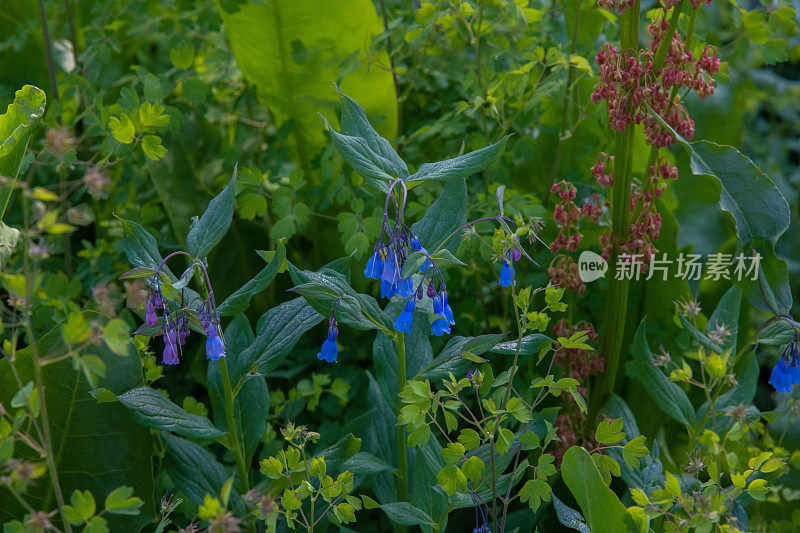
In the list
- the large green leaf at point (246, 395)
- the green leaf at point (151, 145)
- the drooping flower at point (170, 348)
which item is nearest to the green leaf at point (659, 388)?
the large green leaf at point (246, 395)

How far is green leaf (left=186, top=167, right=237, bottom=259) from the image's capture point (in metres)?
0.86

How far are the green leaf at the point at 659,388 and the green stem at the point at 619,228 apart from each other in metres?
0.09

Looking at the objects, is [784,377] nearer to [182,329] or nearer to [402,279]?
[402,279]

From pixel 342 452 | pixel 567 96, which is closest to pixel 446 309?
pixel 342 452

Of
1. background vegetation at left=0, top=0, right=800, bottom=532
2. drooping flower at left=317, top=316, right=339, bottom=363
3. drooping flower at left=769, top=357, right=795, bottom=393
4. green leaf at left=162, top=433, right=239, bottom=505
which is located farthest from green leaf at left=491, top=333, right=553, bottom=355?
green leaf at left=162, top=433, right=239, bottom=505

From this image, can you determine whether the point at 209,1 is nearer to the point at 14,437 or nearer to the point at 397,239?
the point at 397,239

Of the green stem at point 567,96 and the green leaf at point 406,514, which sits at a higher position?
the green stem at point 567,96

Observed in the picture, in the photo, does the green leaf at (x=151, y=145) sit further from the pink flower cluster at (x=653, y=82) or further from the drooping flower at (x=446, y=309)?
the pink flower cluster at (x=653, y=82)

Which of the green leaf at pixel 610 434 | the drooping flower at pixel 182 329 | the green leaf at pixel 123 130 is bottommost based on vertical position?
the green leaf at pixel 610 434

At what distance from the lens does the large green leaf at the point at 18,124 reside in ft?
3.14

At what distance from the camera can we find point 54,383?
955 mm

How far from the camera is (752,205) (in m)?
0.97

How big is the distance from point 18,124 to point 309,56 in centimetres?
60

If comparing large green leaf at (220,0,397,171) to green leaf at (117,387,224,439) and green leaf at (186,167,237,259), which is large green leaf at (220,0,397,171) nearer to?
green leaf at (186,167,237,259)
